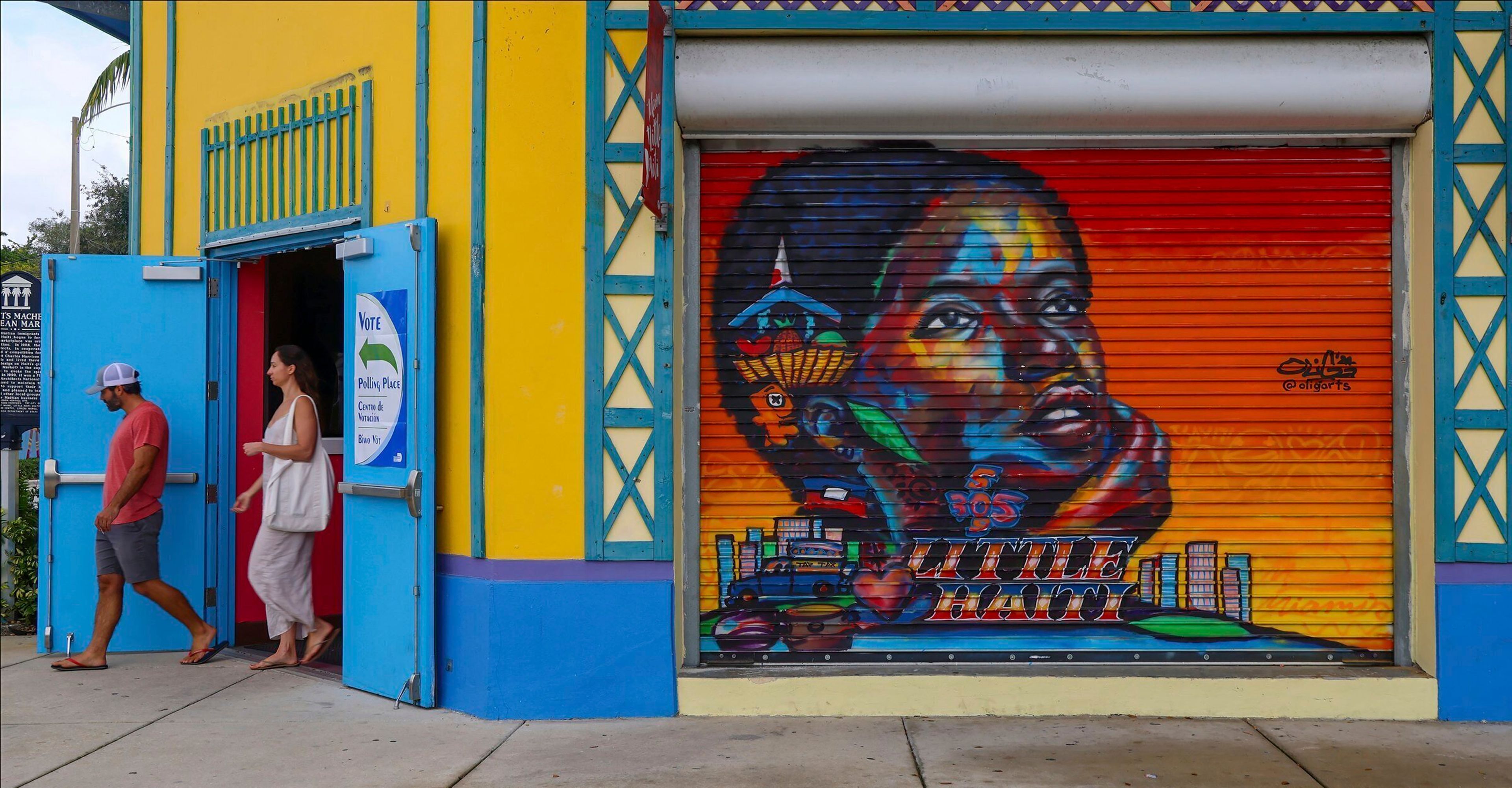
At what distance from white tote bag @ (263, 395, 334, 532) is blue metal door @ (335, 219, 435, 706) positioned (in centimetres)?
60

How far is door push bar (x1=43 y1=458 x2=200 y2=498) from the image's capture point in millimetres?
7805

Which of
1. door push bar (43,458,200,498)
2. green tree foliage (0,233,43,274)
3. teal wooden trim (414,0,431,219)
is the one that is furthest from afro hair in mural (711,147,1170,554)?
green tree foliage (0,233,43,274)

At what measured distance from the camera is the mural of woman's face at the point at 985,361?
6.69 metres

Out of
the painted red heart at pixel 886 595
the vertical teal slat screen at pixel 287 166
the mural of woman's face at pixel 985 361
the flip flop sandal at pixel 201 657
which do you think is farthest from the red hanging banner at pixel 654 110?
the flip flop sandal at pixel 201 657

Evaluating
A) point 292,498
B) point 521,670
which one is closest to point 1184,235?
point 521,670

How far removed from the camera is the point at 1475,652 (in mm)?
6289

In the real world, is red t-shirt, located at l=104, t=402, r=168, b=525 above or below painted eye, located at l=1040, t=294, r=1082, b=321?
below

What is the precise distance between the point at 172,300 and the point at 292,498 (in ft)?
Answer: 5.73

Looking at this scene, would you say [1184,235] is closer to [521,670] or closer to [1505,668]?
[1505,668]

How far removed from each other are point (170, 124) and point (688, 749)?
585 cm

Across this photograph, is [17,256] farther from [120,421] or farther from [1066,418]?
[1066,418]

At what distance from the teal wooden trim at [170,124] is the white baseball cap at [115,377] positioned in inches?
45.2

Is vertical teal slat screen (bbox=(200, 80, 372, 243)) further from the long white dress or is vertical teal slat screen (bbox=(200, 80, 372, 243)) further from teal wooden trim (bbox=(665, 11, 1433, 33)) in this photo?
teal wooden trim (bbox=(665, 11, 1433, 33))

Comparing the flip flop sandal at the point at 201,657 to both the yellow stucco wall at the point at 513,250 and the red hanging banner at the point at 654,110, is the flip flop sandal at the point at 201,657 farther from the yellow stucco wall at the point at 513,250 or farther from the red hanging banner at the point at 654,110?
the red hanging banner at the point at 654,110
